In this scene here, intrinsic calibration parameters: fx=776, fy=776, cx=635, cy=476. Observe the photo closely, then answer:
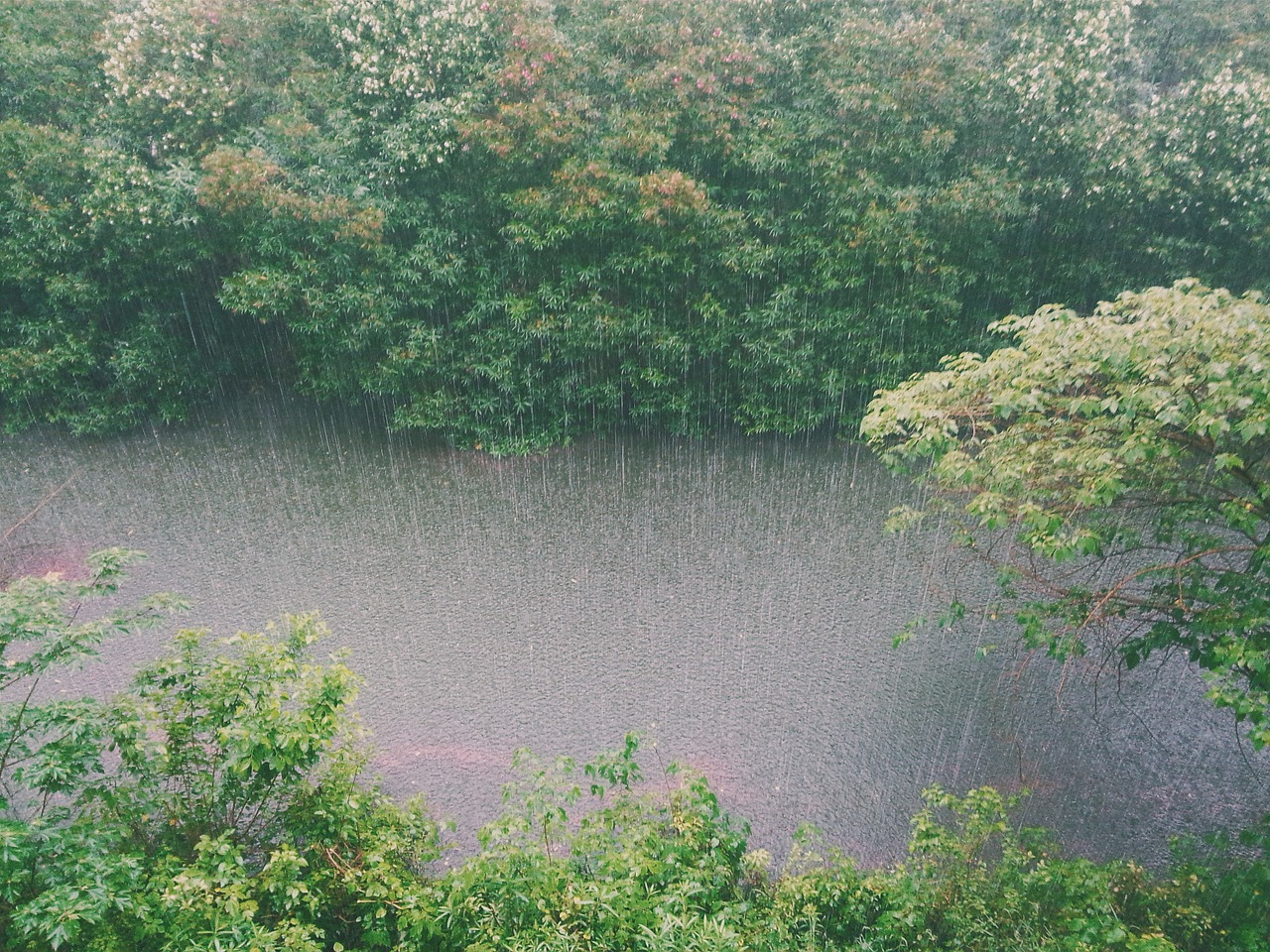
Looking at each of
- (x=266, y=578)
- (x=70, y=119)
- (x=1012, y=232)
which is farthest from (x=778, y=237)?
(x=70, y=119)

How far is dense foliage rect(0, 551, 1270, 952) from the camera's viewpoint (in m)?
3.40

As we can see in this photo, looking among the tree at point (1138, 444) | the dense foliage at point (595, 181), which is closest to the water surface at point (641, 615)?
the dense foliage at point (595, 181)

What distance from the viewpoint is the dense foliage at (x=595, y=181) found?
31.1 feet

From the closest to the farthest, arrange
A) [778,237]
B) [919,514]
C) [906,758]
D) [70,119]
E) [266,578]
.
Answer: [919,514] < [906,758] < [266,578] < [70,119] < [778,237]

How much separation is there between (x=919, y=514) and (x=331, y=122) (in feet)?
28.3

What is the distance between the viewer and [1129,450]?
4234mm

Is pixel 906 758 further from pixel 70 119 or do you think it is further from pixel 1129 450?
pixel 70 119

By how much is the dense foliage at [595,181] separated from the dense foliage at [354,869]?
22.3ft

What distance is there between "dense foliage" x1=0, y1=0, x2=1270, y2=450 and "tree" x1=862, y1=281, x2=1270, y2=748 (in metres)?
5.41

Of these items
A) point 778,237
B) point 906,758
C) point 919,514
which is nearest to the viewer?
point 919,514

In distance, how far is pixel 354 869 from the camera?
4.06 m

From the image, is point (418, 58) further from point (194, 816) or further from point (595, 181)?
point (194, 816)

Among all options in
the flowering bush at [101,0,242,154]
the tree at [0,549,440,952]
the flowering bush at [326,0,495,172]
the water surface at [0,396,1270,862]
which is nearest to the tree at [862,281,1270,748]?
the water surface at [0,396,1270,862]

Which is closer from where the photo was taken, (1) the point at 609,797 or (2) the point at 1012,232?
(1) the point at 609,797
